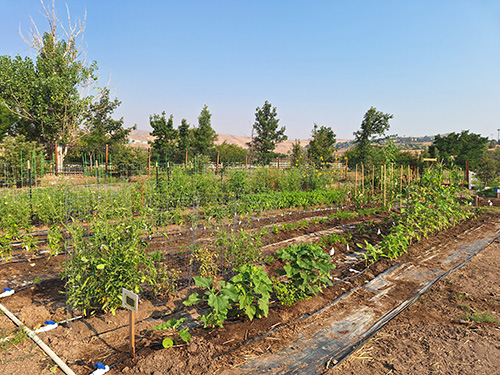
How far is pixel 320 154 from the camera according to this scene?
19.5 m

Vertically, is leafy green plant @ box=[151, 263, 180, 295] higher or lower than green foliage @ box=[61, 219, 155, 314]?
lower

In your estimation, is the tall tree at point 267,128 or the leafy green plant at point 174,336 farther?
the tall tree at point 267,128

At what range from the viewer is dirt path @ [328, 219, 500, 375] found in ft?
9.09

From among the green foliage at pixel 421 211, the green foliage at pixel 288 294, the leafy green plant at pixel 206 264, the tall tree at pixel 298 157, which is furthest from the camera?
the tall tree at pixel 298 157

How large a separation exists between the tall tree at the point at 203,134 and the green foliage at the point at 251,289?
761 inches

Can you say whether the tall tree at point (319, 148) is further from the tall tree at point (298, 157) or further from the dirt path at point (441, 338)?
the dirt path at point (441, 338)

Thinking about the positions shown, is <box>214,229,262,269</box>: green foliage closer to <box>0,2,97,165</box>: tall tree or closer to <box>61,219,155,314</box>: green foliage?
<box>61,219,155,314</box>: green foliage

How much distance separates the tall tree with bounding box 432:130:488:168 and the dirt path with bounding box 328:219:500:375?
21.0 m

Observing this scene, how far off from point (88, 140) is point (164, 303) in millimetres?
21601

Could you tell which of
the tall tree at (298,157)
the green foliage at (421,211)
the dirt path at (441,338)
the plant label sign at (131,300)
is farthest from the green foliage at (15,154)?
the dirt path at (441,338)

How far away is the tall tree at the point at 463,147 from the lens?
74.2 ft

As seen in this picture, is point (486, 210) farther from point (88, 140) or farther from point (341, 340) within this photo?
point (88, 140)

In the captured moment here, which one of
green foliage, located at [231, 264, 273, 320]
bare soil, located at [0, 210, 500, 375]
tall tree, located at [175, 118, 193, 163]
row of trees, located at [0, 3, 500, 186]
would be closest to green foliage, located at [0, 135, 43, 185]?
row of trees, located at [0, 3, 500, 186]

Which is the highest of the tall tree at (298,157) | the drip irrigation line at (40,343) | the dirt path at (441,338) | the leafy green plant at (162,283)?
the tall tree at (298,157)
